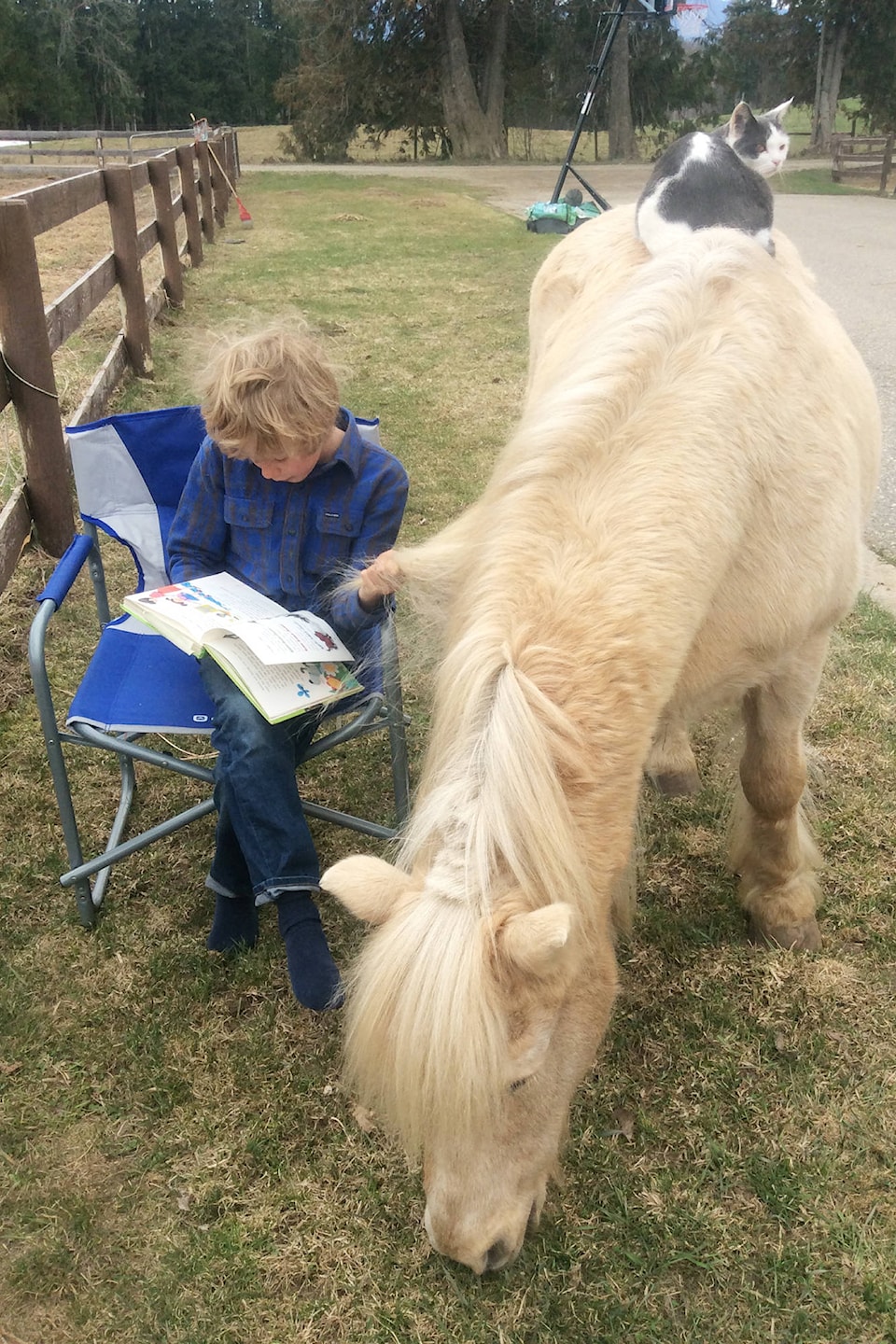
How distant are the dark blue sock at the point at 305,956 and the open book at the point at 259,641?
0.45 metres

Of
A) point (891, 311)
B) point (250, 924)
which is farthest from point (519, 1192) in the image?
point (891, 311)

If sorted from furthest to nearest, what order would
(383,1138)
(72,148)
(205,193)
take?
1. (72,148)
2. (205,193)
3. (383,1138)

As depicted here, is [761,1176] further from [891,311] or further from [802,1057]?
[891,311]

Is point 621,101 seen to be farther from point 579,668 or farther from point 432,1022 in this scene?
point 432,1022

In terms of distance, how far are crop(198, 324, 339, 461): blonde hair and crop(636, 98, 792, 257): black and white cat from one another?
3.89ft

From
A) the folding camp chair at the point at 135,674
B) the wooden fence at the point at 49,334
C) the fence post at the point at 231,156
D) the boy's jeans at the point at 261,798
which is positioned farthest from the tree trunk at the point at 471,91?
the boy's jeans at the point at 261,798

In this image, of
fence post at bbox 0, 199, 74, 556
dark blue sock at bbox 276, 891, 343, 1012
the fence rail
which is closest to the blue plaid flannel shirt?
dark blue sock at bbox 276, 891, 343, 1012

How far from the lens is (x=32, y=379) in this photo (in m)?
3.93

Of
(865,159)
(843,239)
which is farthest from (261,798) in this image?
(865,159)

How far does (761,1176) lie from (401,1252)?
77 cm

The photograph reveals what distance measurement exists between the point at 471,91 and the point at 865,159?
12.7m

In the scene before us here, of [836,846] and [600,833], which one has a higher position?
[600,833]

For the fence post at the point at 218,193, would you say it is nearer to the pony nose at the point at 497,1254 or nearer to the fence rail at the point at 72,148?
the fence rail at the point at 72,148

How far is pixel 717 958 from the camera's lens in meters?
2.50
